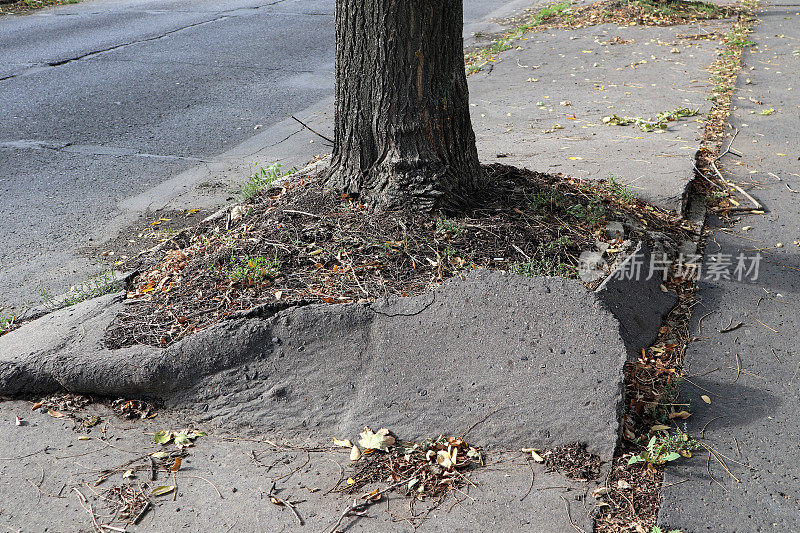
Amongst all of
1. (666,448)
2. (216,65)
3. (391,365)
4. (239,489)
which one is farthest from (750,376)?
(216,65)

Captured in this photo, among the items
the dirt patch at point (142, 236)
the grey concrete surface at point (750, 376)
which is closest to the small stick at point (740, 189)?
the grey concrete surface at point (750, 376)

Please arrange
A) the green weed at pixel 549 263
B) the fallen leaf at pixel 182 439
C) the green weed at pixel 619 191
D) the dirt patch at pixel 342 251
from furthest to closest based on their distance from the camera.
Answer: the green weed at pixel 619 191 → the green weed at pixel 549 263 → the dirt patch at pixel 342 251 → the fallen leaf at pixel 182 439

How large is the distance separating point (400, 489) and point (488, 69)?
765 cm

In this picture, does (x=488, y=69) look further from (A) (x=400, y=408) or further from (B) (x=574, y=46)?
(A) (x=400, y=408)

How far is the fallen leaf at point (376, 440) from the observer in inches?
115

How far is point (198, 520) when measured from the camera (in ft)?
8.66

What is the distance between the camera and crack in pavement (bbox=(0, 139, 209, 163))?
21.1 ft

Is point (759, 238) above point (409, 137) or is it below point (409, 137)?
below

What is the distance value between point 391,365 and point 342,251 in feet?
2.76

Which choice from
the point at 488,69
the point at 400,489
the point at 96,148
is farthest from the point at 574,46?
the point at 400,489

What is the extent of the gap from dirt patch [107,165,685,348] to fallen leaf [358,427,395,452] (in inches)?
29.0

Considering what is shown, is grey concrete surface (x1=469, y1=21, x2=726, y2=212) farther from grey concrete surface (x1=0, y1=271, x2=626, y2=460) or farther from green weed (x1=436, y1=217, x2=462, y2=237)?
grey concrete surface (x1=0, y1=271, x2=626, y2=460)

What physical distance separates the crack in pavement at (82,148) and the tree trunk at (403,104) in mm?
2813

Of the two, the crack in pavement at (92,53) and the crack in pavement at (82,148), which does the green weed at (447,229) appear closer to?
the crack in pavement at (82,148)
